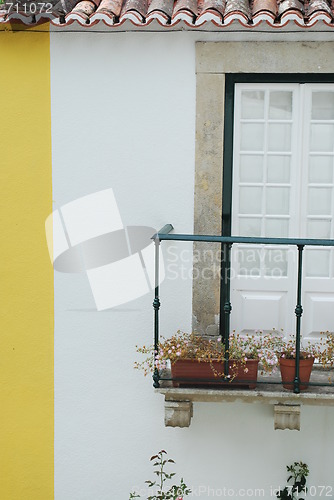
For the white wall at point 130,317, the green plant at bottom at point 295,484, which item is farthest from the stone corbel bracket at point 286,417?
the green plant at bottom at point 295,484

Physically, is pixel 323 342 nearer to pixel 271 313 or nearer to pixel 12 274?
pixel 271 313

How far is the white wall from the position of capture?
225 inches

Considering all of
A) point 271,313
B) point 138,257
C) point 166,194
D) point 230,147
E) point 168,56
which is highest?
point 168,56

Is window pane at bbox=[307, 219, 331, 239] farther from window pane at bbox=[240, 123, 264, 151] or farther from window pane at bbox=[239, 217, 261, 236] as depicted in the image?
window pane at bbox=[240, 123, 264, 151]

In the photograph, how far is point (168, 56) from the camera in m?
5.66

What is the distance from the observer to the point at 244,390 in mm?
5301

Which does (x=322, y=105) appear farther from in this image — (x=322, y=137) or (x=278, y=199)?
(x=278, y=199)

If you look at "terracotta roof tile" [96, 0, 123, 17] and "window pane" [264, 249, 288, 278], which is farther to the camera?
"window pane" [264, 249, 288, 278]

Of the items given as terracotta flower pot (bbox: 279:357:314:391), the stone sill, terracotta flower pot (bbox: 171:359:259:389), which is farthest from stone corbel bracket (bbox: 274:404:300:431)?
terracotta flower pot (bbox: 171:359:259:389)

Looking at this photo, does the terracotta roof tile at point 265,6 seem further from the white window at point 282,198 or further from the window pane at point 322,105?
the window pane at point 322,105

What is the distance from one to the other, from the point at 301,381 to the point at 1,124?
10.5 feet

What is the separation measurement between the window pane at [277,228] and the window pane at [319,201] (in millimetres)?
237

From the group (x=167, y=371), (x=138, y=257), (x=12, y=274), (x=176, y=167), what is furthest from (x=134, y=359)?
(x=176, y=167)

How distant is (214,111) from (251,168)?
572 mm
